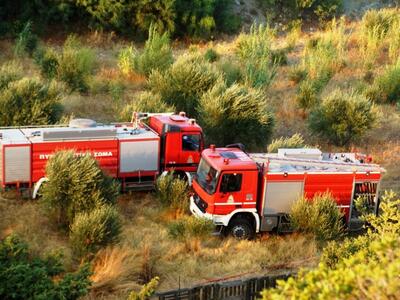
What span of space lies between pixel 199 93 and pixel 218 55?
10.4m

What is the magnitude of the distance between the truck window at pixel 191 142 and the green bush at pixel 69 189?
306cm

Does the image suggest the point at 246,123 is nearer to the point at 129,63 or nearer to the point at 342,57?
the point at 129,63

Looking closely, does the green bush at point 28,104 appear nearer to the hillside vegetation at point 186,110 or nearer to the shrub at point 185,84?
the hillside vegetation at point 186,110

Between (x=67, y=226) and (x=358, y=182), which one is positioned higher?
(x=358, y=182)

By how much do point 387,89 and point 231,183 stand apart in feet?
48.0

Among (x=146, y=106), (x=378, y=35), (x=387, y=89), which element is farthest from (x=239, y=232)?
(x=378, y=35)

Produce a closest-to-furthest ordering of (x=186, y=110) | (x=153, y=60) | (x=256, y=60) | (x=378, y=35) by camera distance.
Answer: (x=186, y=110) < (x=153, y=60) < (x=256, y=60) < (x=378, y=35)

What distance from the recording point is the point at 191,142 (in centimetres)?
1719

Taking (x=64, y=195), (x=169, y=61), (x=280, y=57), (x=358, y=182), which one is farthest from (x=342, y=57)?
(x=64, y=195)

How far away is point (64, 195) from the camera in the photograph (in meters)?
14.5

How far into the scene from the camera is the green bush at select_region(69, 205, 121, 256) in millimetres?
13141

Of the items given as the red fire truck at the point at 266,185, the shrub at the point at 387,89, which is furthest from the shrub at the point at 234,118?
the shrub at the point at 387,89

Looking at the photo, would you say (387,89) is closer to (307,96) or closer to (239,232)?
(307,96)

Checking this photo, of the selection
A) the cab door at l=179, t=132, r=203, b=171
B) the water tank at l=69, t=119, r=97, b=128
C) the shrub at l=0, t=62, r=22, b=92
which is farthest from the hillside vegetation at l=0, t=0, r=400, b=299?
the water tank at l=69, t=119, r=97, b=128
